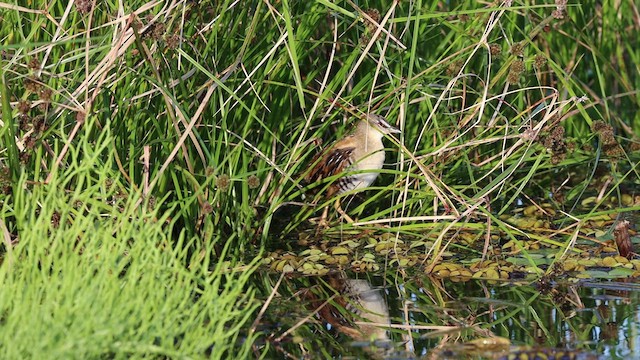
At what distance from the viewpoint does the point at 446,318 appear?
16.6ft

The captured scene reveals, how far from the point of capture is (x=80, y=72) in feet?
17.9

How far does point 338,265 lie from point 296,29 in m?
1.19

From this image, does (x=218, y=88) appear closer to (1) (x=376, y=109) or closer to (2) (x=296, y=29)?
(2) (x=296, y=29)

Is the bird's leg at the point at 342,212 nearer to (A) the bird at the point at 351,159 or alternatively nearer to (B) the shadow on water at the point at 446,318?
(A) the bird at the point at 351,159

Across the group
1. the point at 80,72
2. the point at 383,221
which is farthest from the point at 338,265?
the point at 80,72

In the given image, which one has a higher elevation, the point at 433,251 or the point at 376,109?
the point at 376,109

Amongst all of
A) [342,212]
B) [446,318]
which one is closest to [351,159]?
[342,212]

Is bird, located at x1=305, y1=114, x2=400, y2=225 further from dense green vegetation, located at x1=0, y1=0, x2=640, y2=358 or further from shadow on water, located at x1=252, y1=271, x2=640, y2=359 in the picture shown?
shadow on water, located at x1=252, y1=271, x2=640, y2=359

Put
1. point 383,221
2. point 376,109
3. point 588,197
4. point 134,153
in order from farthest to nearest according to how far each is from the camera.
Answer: point 588,197, point 376,109, point 383,221, point 134,153

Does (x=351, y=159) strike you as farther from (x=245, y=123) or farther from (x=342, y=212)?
(x=245, y=123)

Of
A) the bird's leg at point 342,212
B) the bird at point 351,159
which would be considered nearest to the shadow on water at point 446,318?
the bird's leg at point 342,212

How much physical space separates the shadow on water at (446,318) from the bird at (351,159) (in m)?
0.73

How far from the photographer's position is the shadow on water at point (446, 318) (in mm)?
4582

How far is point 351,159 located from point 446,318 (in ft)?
5.72
